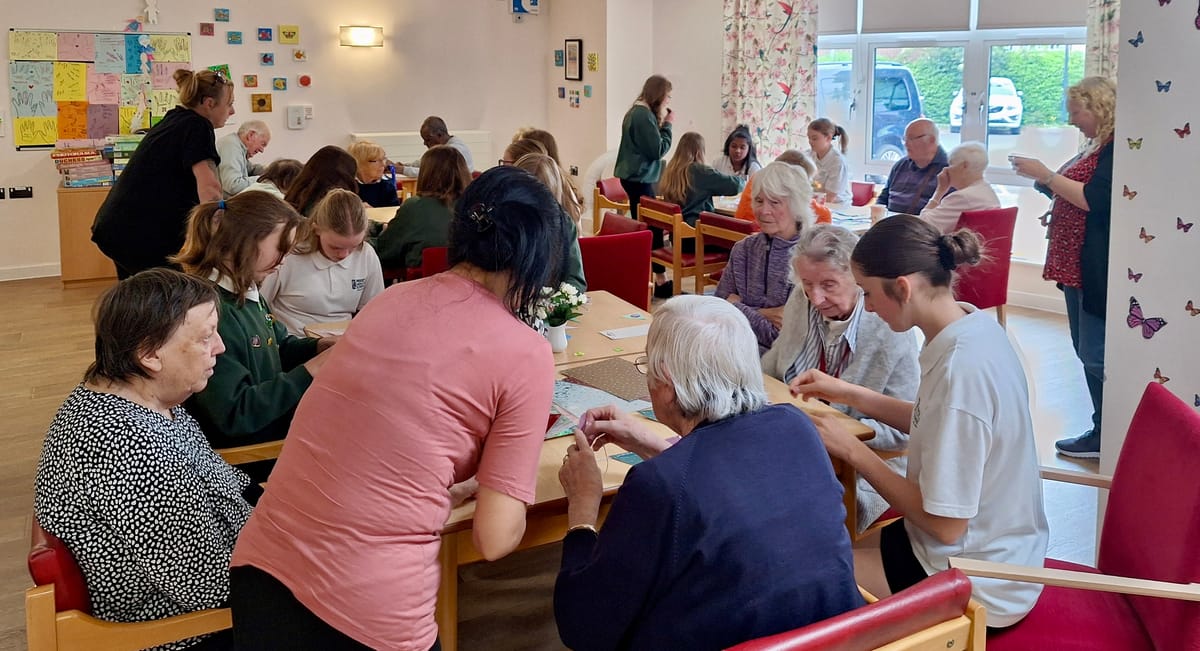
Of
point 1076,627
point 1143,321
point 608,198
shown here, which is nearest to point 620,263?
point 1143,321

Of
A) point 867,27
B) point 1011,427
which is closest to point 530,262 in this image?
point 1011,427

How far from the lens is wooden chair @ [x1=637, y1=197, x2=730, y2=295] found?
6527mm

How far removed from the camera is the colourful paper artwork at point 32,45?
793 centimetres

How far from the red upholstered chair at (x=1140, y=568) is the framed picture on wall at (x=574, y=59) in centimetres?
822

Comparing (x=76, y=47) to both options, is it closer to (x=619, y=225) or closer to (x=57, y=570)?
(x=619, y=225)

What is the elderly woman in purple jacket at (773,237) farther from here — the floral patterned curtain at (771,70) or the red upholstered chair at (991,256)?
the floral patterned curtain at (771,70)

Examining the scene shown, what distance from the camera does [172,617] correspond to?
2070 millimetres

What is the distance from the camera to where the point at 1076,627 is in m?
2.13

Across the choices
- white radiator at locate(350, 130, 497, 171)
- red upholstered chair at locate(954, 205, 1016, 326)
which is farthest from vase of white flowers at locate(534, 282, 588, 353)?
white radiator at locate(350, 130, 497, 171)

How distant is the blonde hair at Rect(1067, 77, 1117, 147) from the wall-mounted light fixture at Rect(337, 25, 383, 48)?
6617 mm

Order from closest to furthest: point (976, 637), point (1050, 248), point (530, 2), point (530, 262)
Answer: point (976, 637) < point (530, 262) < point (1050, 248) < point (530, 2)

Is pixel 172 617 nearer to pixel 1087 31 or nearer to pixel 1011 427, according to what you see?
pixel 1011 427

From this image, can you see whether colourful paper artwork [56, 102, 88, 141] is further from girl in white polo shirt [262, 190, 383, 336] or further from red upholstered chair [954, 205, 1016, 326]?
red upholstered chair [954, 205, 1016, 326]

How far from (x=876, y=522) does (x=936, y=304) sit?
2.78 feet
